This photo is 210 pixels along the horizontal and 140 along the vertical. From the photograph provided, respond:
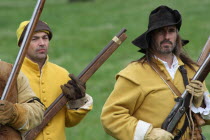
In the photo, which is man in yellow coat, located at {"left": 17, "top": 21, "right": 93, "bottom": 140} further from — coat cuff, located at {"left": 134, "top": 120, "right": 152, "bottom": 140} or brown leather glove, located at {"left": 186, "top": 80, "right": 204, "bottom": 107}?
brown leather glove, located at {"left": 186, "top": 80, "right": 204, "bottom": 107}

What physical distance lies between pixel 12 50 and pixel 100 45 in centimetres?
268

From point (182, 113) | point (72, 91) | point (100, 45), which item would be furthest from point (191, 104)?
point (100, 45)

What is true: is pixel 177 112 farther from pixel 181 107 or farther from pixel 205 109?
pixel 205 109

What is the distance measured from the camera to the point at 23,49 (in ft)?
19.2

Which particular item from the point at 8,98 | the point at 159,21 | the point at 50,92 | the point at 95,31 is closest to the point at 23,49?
the point at 8,98

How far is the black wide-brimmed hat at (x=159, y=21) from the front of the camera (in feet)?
24.0

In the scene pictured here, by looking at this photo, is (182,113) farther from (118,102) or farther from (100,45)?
(100,45)

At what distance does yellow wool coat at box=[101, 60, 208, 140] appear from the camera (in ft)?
23.8

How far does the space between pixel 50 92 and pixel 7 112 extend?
202 cm

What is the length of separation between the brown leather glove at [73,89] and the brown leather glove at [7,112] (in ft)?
5.70

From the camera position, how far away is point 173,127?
7.15m

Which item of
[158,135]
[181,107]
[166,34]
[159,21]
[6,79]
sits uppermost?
[159,21]

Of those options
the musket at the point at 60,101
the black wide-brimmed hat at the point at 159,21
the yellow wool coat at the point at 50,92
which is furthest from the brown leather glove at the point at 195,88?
the yellow wool coat at the point at 50,92

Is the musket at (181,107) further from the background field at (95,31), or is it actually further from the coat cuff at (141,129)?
the background field at (95,31)
